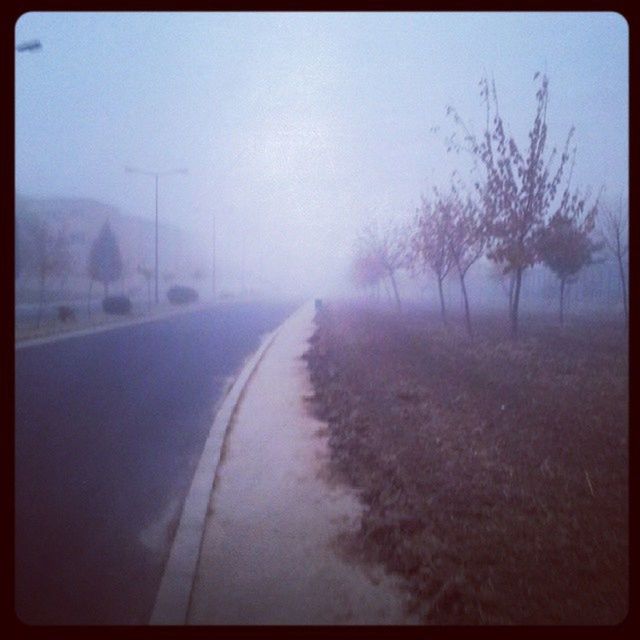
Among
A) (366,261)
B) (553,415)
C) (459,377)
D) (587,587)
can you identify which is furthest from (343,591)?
(366,261)

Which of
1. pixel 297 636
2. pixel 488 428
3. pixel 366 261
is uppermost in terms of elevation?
pixel 366 261

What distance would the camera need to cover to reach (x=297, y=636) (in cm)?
275

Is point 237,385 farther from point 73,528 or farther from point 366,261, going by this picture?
point 366,261

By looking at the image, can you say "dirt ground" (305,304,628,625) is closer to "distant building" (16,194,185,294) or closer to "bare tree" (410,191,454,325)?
"bare tree" (410,191,454,325)

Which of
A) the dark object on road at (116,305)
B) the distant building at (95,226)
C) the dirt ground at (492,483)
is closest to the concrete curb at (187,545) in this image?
the dirt ground at (492,483)

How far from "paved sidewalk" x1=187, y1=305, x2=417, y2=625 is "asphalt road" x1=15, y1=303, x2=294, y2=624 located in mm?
457

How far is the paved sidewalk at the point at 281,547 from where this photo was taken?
9.51 feet

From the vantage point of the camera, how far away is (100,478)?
4.91 meters

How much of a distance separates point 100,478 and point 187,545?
1916 millimetres

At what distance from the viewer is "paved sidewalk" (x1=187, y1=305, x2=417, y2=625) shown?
290 centimetres

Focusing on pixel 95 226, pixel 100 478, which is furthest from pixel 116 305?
pixel 95 226

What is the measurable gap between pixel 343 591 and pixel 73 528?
101 inches

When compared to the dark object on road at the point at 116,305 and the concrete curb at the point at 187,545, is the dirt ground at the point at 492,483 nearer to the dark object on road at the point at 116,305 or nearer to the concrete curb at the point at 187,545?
the concrete curb at the point at 187,545

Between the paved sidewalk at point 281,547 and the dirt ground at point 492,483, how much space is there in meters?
0.23
